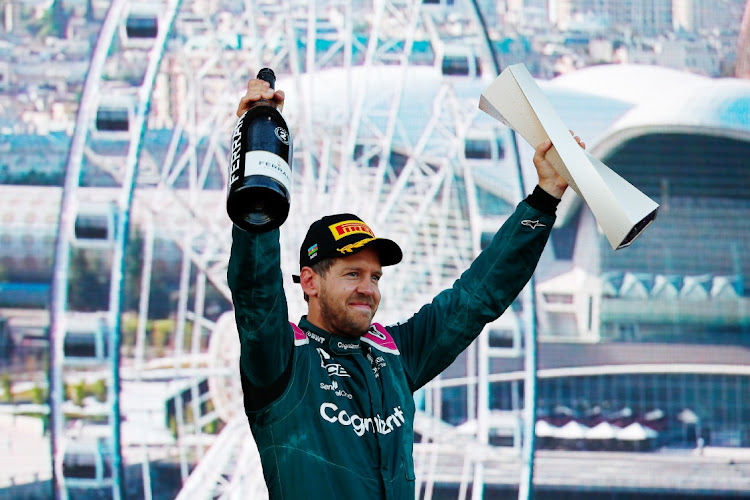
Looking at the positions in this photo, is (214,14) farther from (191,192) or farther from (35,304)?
(35,304)

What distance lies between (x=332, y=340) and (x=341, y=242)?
160 millimetres

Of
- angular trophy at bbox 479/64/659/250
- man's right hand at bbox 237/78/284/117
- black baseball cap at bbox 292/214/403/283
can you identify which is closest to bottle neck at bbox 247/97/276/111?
man's right hand at bbox 237/78/284/117

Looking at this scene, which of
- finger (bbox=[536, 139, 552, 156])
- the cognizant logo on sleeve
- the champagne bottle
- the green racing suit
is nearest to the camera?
the champagne bottle

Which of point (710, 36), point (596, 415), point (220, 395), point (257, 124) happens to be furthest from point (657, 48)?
point (257, 124)

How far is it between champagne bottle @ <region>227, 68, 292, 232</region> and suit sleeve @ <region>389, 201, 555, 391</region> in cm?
50

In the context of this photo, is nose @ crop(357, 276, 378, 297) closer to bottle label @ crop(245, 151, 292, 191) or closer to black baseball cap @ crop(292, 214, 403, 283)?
black baseball cap @ crop(292, 214, 403, 283)

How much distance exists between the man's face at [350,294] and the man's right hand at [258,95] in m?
0.29

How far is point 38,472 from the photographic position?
442 cm

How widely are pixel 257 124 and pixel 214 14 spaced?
11.6ft

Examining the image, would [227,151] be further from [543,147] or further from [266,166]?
[266,166]

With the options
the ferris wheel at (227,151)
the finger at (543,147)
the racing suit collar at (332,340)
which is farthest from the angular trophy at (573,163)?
the ferris wheel at (227,151)

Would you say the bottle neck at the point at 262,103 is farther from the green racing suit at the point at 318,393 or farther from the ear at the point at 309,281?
the ear at the point at 309,281

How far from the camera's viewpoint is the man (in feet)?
4.54

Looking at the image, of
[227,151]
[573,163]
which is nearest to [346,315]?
[573,163]
